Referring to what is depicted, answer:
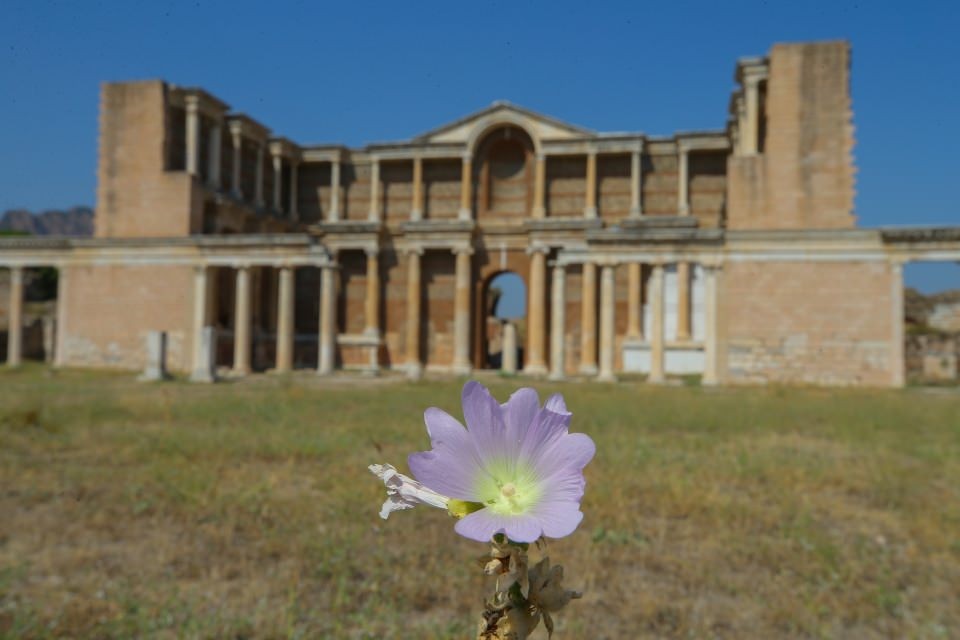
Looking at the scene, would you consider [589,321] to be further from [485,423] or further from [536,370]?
[485,423]

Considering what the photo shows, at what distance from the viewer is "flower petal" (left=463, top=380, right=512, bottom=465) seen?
2.12 feet

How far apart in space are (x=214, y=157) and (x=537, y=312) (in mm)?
14538

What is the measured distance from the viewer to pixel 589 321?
94.1ft

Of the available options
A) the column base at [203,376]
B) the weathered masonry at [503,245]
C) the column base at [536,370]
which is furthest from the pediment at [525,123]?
the column base at [203,376]

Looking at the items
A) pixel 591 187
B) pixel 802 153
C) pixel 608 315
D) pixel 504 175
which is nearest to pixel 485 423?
pixel 608 315

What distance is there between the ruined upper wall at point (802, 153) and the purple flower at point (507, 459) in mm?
27739

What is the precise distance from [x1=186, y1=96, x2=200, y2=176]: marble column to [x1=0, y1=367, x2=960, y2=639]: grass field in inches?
791

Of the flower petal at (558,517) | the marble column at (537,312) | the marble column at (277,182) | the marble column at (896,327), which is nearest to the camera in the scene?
the flower petal at (558,517)

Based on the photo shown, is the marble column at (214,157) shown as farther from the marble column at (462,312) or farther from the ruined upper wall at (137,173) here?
the marble column at (462,312)

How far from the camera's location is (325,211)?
35938mm

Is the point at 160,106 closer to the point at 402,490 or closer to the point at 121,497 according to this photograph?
the point at 121,497

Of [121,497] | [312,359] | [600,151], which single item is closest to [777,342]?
[600,151]

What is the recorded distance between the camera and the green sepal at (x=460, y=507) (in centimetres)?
68

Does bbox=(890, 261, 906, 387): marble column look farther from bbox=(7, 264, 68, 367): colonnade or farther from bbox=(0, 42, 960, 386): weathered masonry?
bbox=(7, 264, 68, 367): colonnade
